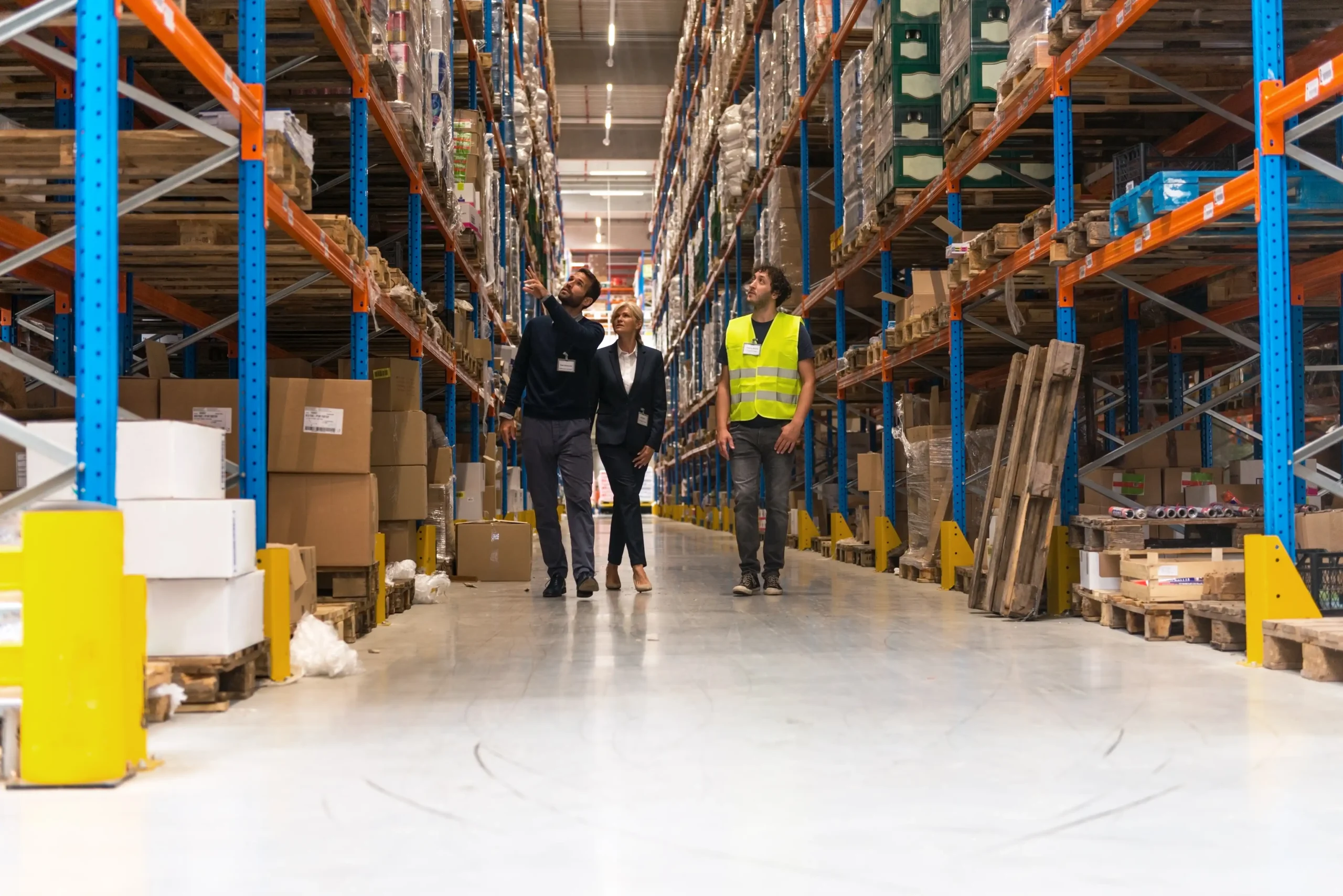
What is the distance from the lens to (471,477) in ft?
31.8

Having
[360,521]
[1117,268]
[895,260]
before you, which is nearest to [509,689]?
[360,521]

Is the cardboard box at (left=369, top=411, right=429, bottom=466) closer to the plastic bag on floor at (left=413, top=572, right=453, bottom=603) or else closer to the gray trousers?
the gray trousers

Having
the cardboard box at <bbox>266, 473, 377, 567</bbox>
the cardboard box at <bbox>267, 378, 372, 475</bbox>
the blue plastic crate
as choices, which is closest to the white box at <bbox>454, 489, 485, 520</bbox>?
the cardboard box at <bbox>266, 473, 377, 567</bbox>

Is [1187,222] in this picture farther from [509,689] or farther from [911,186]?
[911,186]

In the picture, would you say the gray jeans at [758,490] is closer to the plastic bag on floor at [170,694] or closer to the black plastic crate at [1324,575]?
the black plastic crate at [1324,575]

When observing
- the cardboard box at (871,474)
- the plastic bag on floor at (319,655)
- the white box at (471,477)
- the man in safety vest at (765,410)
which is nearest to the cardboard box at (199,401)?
the plastic bag on floor at (319,655)

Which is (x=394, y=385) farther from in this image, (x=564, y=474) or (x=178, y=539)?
(x=178, y=539)

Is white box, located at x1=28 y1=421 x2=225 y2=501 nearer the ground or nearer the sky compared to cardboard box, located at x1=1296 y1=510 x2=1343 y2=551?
nearer the sky

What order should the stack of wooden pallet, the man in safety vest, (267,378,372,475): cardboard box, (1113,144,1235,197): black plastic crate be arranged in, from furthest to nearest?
1. the man in safety vest
2. (1113,144,1235,197): black plastic crate
3. the stack of wooden pallet
4. (267,378,372,475): cardboard box

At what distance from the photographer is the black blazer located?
23.1ft

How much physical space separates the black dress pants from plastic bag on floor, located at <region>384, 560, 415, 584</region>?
1.18 metres

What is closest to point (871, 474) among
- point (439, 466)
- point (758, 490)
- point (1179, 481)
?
point (1179, 481)

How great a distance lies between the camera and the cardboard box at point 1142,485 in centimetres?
740

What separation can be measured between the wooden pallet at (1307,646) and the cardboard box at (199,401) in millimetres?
3976
